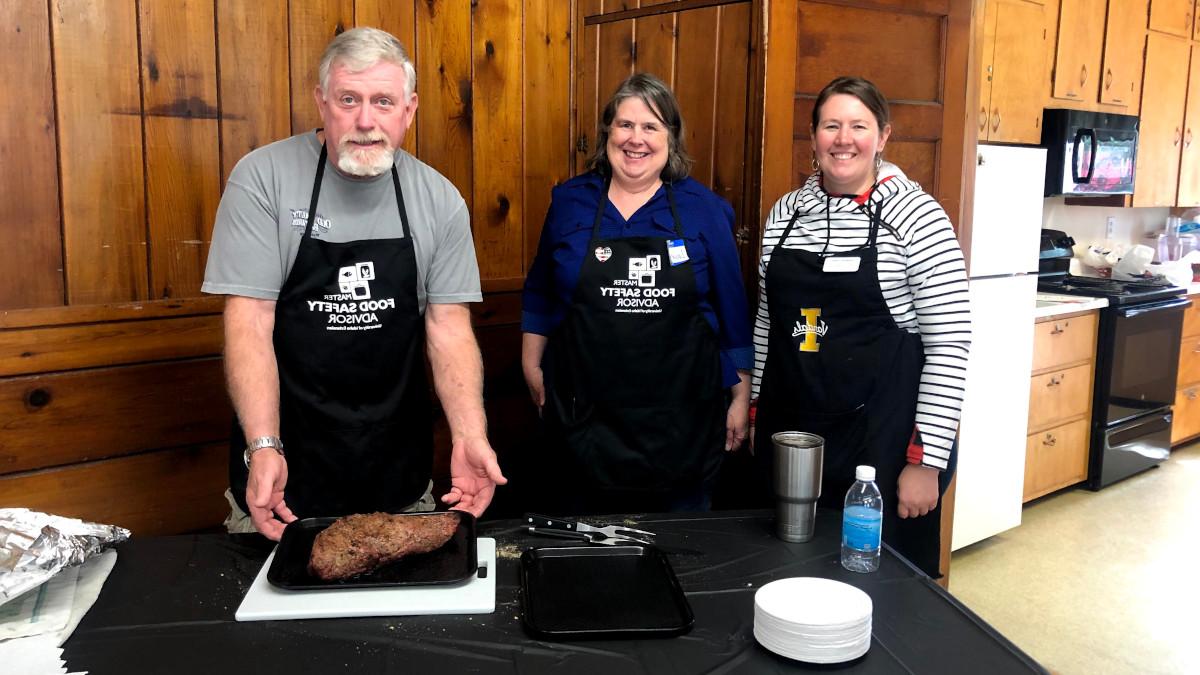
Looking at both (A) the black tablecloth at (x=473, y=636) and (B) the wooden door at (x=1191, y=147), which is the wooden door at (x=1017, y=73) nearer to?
(B) the wooden door at (x=1191, y=147)

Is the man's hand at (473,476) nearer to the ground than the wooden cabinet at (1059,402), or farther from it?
farther from it

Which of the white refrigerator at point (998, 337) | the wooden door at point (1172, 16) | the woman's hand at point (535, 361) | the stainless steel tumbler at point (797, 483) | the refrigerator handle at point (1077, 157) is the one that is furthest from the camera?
the wooden door at point (1172, 16)

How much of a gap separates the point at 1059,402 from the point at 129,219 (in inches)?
143

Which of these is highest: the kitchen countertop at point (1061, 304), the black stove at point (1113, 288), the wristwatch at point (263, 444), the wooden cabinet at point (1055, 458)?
the black stove at point (1113, 288)

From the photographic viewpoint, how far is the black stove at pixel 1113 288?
4.03 m

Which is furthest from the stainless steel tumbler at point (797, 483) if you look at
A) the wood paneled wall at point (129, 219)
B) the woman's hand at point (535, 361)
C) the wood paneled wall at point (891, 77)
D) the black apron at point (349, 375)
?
the wood paneled wall at point (129, 219)

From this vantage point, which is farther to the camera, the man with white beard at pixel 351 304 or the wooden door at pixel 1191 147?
the wooden door at pixel 1191 147

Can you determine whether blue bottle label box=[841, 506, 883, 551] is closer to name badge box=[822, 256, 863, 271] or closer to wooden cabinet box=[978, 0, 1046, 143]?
name badge box=[822, 256, 863, 271]

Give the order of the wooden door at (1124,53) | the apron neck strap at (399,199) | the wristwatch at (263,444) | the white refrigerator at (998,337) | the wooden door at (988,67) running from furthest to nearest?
the wooden door at (1124,53) < the wooden door at (988,67) < the white refrigerator at (998,337) < the apron neck strap at (399,199) < the wristwatch at (263,444)

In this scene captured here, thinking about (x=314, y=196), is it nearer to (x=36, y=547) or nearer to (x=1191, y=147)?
(x=36, y=547)

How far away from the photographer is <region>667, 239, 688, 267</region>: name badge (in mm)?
2098

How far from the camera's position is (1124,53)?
4.25 metres

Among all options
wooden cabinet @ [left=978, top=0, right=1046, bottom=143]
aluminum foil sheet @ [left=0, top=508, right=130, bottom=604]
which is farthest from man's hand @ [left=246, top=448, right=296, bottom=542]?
wooden cabinet @ [left=978, top=0, right=1046, bottom=143]

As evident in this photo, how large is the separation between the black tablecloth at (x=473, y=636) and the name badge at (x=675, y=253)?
0.90 metres
